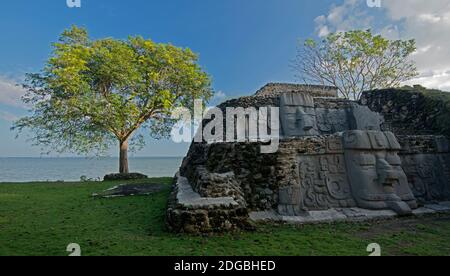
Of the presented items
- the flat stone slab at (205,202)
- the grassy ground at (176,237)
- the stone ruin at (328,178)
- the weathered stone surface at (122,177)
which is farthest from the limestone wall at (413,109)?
the weathered stone surface at (122,177)

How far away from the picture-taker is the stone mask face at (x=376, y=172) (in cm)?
628

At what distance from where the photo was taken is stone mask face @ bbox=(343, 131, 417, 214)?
6.28 metres

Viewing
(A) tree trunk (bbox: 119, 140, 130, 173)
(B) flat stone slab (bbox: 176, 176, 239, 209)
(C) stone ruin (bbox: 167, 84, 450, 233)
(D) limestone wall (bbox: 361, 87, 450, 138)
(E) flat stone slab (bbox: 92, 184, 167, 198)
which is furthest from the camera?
(A) tree trunk (bbox: 119, 140, 130, 173)

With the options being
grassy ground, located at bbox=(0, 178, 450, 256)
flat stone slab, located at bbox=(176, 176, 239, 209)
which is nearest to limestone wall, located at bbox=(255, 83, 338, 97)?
grassy ground, located at bbox=(0, 178, 450, 256)

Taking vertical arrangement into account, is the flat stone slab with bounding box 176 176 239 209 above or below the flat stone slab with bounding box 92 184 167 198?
above

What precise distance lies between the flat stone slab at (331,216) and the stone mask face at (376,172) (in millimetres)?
219

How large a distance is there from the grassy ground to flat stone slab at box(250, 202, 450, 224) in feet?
0.73

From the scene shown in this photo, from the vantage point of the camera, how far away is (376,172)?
21.3ft

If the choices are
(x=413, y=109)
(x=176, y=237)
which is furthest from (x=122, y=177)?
(x=413, y=109)

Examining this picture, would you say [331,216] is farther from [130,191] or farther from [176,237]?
[130,191]

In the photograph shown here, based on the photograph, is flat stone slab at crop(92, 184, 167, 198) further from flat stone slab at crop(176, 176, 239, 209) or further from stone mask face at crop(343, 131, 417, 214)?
stone mask face at crop(343, 131, 417, 214)
